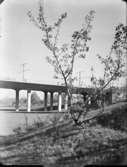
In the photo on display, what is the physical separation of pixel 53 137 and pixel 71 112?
0.89m

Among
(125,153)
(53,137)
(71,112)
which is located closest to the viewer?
(125,153)

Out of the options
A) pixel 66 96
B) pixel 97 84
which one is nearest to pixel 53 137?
pixel 66 96

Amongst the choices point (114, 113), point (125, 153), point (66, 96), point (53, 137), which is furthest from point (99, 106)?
point (125, 153)

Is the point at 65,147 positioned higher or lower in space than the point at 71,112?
lower

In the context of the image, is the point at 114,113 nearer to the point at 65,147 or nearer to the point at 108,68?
the point at 108,68

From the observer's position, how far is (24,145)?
23.0ft

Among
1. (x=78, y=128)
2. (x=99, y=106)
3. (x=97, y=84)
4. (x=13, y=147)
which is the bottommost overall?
(x=13, y=147)

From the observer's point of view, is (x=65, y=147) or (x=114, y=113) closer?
(x=65, y=147)

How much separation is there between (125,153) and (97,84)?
2.36 m

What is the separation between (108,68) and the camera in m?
7.54

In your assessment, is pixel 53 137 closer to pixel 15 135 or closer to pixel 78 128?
pixel 78 128

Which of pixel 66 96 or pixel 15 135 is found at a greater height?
pixel 66 96

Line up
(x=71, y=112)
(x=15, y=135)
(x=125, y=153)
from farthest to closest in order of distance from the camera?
(x=15, y=135), (x=71, y=112), (x=125, y=153)

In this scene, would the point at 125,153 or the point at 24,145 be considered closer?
the point at 125,153
